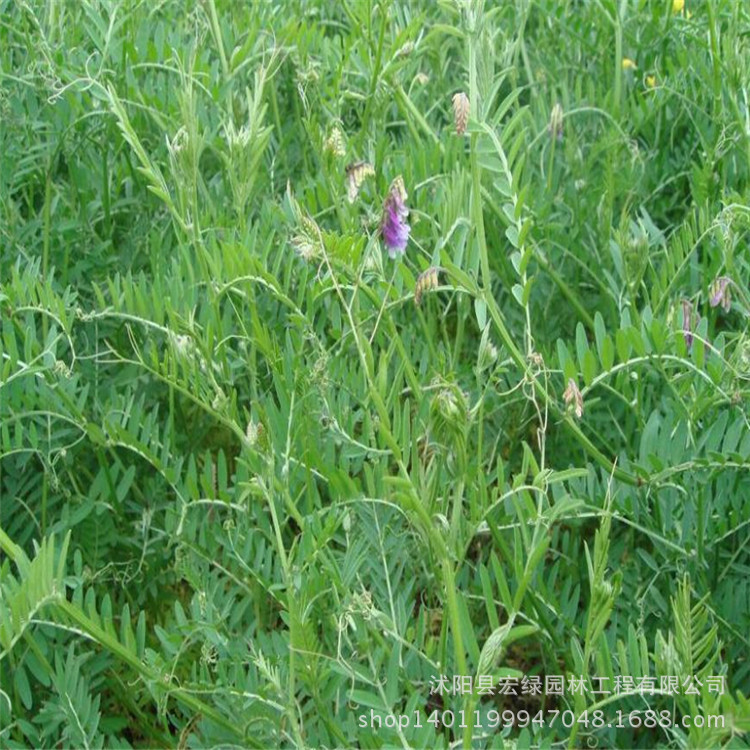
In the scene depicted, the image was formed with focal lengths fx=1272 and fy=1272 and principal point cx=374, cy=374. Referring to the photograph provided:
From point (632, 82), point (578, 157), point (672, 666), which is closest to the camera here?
point (672, 666)

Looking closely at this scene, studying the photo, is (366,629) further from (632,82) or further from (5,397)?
(632,82)

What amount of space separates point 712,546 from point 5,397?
835mm

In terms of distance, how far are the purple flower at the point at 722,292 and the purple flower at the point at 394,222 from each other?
0.34 m

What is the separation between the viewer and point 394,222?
1357mm

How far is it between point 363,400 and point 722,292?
41 cm

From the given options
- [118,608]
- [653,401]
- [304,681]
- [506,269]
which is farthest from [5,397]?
[653,401]

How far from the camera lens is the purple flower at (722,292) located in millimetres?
1380

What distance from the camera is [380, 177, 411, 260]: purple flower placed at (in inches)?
52.4

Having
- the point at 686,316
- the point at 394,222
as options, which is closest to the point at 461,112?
the point at 394,222

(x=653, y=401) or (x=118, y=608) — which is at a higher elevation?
(x=653, y=401)

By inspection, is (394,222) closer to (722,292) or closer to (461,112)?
(461,112)

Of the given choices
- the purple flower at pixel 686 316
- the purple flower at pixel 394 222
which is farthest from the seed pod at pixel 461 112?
the purple flower at pixel 686 316

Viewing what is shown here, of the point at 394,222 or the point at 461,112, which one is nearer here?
the point at 461,112

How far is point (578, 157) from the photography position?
1853 millimetres
